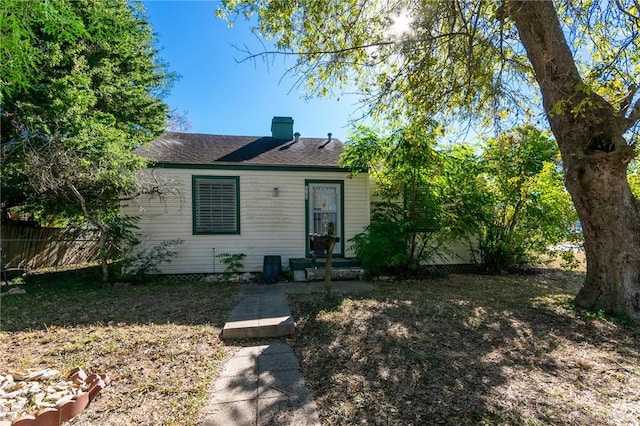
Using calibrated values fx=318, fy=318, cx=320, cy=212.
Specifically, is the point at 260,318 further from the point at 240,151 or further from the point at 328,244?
the point at 240,151

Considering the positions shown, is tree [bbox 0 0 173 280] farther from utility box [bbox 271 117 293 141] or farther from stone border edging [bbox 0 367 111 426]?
utility box [bbox 271 117 293 141]

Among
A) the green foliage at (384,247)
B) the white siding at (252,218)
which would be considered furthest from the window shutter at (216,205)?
the green foliage at (384,247)

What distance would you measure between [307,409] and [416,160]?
5.34m

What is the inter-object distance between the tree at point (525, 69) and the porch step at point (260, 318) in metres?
3.74

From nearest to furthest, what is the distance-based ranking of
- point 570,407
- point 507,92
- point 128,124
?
point 570,407 < point 507,92 < point 128,124

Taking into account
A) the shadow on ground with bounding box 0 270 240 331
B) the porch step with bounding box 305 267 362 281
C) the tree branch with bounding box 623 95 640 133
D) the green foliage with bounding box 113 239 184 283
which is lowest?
the shadow on ground with bounding box 0 270 240 331

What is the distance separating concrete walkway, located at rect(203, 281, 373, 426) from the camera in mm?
2257

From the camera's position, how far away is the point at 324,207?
328 inches

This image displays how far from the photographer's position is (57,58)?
671cm

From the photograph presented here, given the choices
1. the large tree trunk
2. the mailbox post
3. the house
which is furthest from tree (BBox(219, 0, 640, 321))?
the house

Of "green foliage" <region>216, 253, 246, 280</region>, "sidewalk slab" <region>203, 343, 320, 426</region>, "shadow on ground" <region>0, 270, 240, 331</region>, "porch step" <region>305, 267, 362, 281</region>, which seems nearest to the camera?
"sidewalk slab" <region>203, 343, 320, 426</region>

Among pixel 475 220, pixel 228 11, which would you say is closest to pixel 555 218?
pixel 475 220

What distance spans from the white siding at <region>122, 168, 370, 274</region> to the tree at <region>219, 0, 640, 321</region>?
2806mm

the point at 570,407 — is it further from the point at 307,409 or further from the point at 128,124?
the point at 128,124
